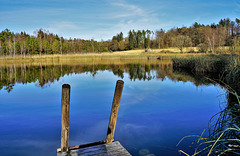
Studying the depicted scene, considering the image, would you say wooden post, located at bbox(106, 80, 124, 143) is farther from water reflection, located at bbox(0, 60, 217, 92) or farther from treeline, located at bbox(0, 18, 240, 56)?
treeline, located at bbox(0, 18, 240, 56)

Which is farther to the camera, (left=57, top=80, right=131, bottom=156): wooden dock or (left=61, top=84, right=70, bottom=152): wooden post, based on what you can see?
(left=61, top=84, right=70, bottom=152): wooden post

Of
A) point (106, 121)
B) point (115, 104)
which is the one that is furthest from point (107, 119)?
point (115, 104)

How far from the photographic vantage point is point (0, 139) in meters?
5.39

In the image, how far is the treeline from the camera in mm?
49594

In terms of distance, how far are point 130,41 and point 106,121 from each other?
69622 mm

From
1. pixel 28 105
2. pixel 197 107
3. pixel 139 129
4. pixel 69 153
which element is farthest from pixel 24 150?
pixel 197 107

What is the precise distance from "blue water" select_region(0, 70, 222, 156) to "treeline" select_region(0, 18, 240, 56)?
2738 cm

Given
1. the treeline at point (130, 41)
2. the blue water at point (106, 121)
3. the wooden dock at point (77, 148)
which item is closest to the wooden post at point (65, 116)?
the wooden dock at point (77, 148)

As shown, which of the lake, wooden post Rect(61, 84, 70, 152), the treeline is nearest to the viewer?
wooden post Rect(61, 84, 70, 152)

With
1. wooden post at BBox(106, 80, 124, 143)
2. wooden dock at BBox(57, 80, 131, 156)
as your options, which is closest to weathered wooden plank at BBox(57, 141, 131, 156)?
wooden dock at BBox(57, 80, 131, 156)

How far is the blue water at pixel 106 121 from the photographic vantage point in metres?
4.94

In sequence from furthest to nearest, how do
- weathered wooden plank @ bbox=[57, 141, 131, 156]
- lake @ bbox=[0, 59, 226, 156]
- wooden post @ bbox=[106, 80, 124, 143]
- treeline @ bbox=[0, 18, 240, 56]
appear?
1. treeline @ bbox=[0, 18, 240, 56]
2. lake @ bbox=[0, 59, 226, 156]
3. wooden post @ bbox=[106, 80, 124, 143]
4. weathered wooden plank @ bbox=[57, 141, 131, 156]

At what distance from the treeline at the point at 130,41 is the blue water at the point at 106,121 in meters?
27.4

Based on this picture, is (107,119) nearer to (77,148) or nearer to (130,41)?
(77,148)
